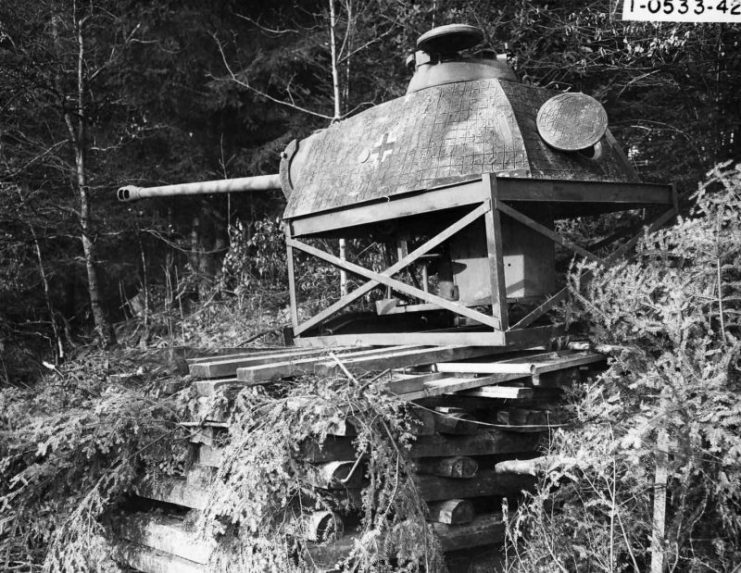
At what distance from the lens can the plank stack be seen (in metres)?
4.19

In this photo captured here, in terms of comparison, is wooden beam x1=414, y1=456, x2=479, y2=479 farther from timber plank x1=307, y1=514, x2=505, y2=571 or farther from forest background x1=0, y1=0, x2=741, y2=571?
forest background x1=0, y1=0, x2=741, y2=571

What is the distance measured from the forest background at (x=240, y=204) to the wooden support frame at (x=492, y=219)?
536 millimetres

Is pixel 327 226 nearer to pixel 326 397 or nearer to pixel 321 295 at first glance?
pixel 326 397

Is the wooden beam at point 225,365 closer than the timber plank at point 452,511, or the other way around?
the timber plank at point 452,511

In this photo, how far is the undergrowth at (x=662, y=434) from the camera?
12.1ft

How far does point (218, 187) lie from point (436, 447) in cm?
489

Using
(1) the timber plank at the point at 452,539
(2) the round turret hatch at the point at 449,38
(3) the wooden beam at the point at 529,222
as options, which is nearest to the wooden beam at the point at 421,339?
(3) the wooden beam at the point at 529,222

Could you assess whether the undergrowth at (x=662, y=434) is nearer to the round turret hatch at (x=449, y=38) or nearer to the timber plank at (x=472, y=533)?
the timber plank at (x=472, y=533)

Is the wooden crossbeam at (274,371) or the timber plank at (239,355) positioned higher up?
the wooden crossbeam at (274,371)

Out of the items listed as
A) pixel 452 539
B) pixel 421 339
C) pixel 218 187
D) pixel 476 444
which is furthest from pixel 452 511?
pixel 218 187

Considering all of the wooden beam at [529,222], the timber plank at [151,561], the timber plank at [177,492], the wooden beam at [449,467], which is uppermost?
the wooden beam at [529,222]

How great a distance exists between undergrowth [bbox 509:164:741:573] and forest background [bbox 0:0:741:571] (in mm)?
21

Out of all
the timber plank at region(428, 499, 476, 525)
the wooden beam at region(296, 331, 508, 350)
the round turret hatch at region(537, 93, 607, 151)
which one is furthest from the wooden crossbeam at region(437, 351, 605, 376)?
the round turret hatch at region(537, 93, 607, 151)

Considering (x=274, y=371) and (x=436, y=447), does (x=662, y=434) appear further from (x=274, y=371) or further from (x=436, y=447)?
(x=274, y=371)
